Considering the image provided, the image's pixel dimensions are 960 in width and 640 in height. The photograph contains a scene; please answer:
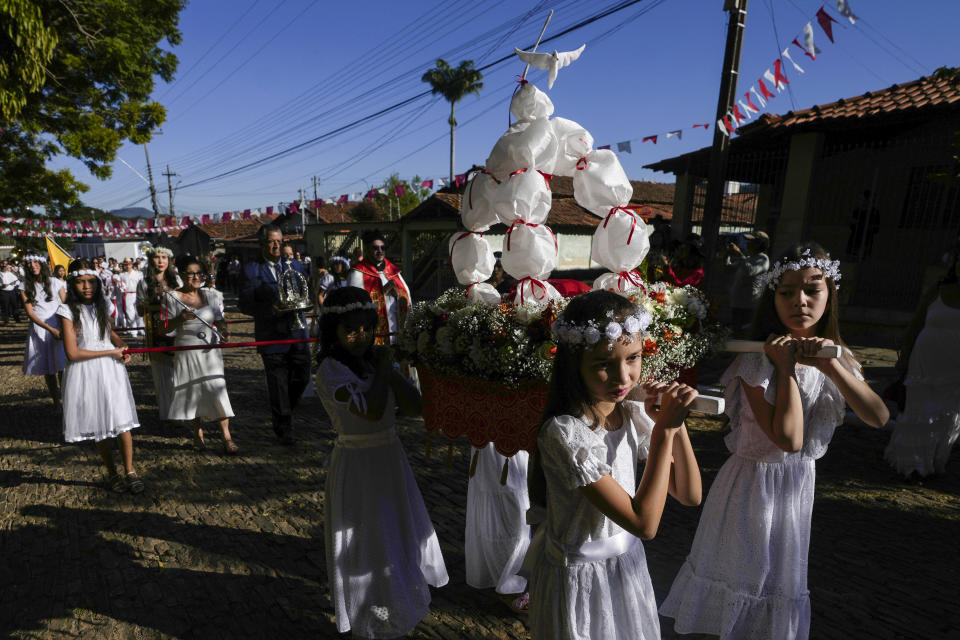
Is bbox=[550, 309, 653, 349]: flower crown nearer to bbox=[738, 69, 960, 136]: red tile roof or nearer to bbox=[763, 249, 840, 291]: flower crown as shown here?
bbox=[763, 249, 840, 291]: flower crown

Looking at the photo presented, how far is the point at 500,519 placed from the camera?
10.7 feet

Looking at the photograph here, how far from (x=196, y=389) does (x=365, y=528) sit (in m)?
4.03

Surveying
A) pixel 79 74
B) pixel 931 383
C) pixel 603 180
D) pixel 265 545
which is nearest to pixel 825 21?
pixel 931 383

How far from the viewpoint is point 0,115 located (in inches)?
397

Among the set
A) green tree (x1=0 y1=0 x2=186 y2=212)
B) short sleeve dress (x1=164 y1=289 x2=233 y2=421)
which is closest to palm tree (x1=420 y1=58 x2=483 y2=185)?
green tree (x1=0 y1=0 x2=186 y2=212)

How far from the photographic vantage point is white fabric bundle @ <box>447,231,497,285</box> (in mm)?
3066

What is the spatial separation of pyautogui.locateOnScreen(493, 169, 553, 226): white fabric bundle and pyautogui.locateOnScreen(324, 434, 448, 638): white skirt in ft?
4.81

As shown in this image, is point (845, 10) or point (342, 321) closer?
point (342, 321)

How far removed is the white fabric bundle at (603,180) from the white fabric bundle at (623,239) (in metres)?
0.09

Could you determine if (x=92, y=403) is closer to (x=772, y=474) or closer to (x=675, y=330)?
(x=675, y=330)

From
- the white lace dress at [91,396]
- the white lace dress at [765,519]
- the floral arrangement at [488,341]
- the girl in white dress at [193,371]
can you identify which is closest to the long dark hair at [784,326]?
the white lace dress at [765,519]

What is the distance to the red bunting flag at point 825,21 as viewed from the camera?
6.15m

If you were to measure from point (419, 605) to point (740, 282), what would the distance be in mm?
7912

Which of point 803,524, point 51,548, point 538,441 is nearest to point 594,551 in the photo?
point 538,441
